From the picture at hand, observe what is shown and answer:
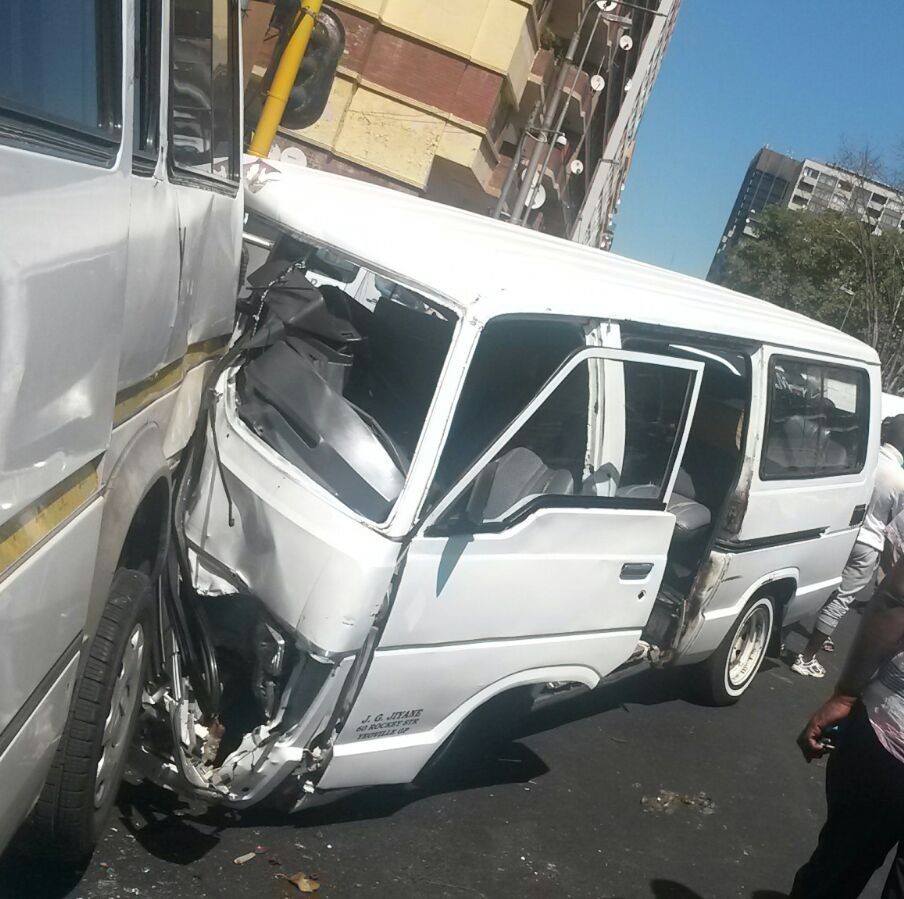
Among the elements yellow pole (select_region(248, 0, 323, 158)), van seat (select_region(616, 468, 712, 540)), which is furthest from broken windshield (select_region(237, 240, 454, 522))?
yellow pole (select_region(248, 0, 323, 158))

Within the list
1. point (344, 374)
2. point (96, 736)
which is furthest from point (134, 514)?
point (344, 374)

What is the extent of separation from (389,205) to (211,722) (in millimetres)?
2301

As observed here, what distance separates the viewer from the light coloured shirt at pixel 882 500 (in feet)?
25.8

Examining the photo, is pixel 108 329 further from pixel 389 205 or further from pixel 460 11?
pixel 460 11

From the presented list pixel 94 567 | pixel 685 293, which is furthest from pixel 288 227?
pixel 94 567

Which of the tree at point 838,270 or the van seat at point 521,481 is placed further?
the tree at point 838,270

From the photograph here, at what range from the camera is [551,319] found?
3.99 m

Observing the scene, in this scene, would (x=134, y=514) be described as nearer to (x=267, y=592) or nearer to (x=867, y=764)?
(x=267, y=592)

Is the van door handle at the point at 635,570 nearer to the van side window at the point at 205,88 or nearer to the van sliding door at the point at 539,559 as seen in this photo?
the van sliding door at the point at 539,559

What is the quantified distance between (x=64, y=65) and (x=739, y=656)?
5.65 m

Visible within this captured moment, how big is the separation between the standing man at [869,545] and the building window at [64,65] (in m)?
6.44

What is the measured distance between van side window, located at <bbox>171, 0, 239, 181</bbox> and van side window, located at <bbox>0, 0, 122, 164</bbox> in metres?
0.65

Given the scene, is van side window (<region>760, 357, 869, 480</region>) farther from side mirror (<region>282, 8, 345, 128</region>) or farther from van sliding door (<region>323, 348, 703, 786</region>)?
side mirror (<region>282, 8, 345, 128</region>)

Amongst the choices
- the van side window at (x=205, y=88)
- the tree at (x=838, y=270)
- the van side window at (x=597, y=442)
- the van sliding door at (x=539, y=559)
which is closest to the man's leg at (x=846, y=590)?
the van sliding door at (x=539, y=559)
